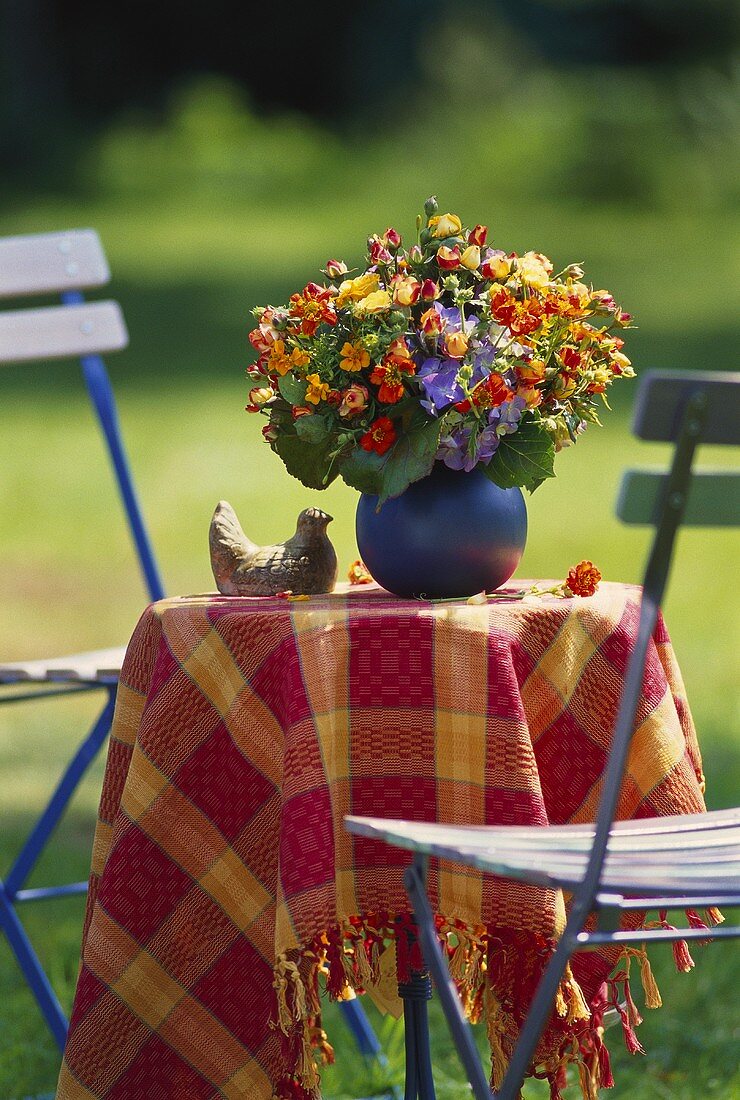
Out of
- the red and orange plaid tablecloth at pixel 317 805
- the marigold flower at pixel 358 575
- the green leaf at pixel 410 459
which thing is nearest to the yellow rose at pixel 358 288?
the green leaf at pixel 410 459

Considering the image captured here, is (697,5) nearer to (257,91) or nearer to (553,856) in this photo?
(257,91)

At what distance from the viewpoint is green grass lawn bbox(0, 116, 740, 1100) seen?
143 inches

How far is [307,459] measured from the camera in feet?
8.66

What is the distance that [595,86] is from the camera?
60.4 ft

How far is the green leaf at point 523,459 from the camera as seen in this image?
2.56 meters

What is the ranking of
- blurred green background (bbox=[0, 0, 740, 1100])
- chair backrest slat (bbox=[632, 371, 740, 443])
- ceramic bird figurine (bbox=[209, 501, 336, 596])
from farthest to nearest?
1. blurred green background (bbox=[0, 0, 740, 1100])
2. ceramic bird figurine (bbox=[209, 501, 336, 596])
3. chair backrest slat (bbox=[632, 371, 740, 443])

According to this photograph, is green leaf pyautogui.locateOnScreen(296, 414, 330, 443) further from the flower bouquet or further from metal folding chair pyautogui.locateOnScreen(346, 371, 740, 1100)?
metal folding chair pyautogui.locateOnScreen(346, 371, 740, 1100)

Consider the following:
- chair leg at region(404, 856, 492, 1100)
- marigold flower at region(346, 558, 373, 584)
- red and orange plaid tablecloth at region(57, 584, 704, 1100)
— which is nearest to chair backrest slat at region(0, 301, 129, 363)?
marigold flower at region(346, 558, 373, 584)

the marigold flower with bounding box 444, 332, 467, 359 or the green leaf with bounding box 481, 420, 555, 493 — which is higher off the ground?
the marigold flower with bounding box 444, 332, 467, 359

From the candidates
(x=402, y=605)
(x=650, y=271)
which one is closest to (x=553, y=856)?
(x=402, y=605)

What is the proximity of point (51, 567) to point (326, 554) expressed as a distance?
538 centimetres

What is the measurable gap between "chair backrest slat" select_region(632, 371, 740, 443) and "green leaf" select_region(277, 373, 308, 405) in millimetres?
780

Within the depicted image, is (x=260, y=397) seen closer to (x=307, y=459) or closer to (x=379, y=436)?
(x=307, y=459)

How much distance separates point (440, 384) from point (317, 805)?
2.07ft
